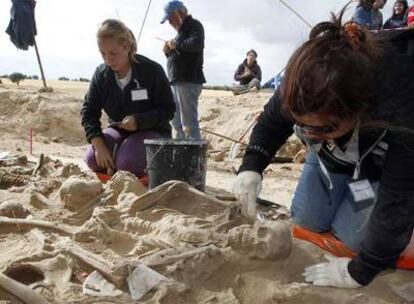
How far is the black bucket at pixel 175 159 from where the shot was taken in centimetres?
321

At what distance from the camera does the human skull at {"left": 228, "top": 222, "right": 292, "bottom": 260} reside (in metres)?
2.01

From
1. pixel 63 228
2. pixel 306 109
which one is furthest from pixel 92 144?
pixel 306 109

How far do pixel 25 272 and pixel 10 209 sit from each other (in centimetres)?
79

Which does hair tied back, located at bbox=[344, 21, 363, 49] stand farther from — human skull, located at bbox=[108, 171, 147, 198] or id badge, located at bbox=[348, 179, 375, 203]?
human skull, located at bbox=[108, 171, 147, 198]

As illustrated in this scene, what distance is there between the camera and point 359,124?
5.42ft

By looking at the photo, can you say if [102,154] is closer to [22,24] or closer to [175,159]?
[175,159]

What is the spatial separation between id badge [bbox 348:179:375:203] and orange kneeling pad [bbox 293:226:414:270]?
257 millimetres

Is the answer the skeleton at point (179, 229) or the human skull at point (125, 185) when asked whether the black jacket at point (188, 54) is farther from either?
the skeleton at point (179, 229)

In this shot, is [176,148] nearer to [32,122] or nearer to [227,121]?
[227,121]

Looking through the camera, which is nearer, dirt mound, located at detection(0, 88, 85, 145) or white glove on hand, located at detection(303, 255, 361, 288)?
white glove on hand, located at detection(303, 255, 361, 288)

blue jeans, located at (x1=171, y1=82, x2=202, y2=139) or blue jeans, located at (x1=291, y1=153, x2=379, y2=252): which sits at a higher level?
blue jeans, located at (x1=171, y1=82, x2=202, y2=139)

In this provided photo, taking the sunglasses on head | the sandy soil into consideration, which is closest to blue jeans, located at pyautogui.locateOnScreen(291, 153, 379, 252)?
the sandy soil

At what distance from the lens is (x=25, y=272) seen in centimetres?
201

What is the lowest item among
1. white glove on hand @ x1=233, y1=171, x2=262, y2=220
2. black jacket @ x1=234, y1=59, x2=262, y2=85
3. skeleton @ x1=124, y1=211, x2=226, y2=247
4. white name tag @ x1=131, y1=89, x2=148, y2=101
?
skeleton @ x1=124, y1=211, x2=226, y2=247
